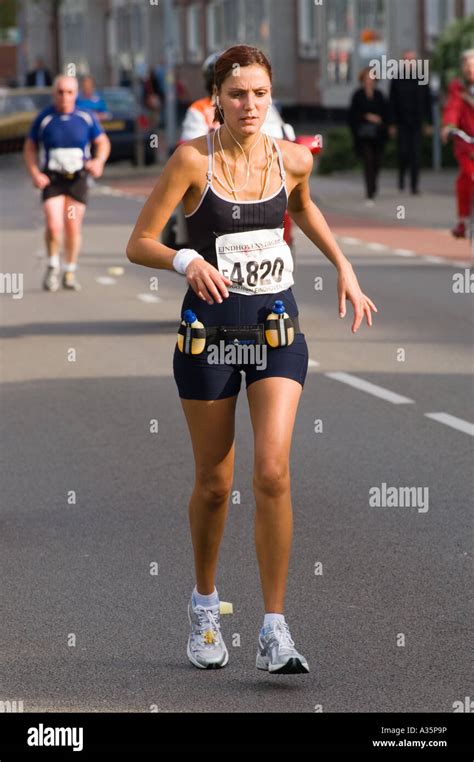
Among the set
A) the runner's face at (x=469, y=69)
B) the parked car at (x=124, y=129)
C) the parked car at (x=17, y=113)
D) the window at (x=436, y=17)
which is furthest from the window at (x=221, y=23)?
the runner's face at (x=469, y=69)

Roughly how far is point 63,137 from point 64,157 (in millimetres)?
181

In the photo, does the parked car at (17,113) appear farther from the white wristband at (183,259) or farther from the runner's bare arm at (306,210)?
Result: the white wristband at (183,259)

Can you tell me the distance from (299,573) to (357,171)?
1114 inches

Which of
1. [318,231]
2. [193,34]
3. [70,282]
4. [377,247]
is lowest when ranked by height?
[318,231]

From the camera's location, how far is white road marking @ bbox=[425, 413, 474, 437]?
9766 millimetres

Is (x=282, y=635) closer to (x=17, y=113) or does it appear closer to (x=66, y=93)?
(x=66, y=93)

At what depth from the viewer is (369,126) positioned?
2728cm

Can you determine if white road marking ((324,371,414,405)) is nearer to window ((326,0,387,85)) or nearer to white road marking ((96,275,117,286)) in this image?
white road marking ((96,275,117,286))

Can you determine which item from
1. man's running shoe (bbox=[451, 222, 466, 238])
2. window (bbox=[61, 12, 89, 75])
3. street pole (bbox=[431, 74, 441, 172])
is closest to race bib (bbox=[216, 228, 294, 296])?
man's running shoe (bbox=[451, 222, 466, 238])

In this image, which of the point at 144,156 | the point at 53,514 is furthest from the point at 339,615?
the point at 144,156

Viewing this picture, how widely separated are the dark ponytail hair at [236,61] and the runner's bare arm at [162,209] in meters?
0.24

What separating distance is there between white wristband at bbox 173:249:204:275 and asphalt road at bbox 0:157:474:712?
1.27m

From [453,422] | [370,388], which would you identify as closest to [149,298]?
[370,388]

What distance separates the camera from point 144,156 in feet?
126
